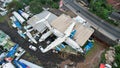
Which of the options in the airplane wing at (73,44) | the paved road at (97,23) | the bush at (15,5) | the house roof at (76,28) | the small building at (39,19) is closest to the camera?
the airplane wing at (73,44)

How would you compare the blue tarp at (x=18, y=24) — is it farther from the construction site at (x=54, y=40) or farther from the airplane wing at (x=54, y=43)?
the airplane wing at (x=54, y=43)

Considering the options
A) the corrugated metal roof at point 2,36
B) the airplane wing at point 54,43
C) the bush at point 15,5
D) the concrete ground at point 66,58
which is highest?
the bush at point 15,5

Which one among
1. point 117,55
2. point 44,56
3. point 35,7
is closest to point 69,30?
point 44,56

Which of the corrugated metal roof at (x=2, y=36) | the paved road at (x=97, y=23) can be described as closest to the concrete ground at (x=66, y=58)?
the corrugated metal roof at (x=2, y=36)

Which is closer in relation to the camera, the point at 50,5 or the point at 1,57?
the point at 1,57

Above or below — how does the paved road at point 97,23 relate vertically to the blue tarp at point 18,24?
below

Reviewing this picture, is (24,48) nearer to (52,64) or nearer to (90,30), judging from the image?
(52,64)

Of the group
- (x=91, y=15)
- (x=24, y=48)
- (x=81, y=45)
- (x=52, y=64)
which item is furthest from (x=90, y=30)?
(x=24, y=48)
